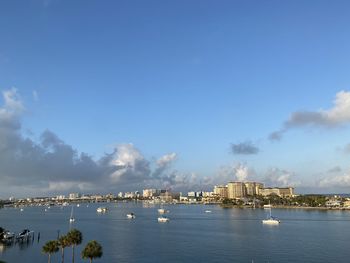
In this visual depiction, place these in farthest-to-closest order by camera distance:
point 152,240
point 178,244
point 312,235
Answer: point 312,235
point 152,240
point 178,244

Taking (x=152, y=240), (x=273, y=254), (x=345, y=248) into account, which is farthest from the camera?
(x=152, y=240)

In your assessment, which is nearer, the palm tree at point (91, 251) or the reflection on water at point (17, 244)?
the palm tree at point (91, 251)

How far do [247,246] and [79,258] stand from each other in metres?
43.2

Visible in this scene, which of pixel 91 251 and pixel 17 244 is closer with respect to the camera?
pixel 91 251

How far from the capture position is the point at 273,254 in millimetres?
89750

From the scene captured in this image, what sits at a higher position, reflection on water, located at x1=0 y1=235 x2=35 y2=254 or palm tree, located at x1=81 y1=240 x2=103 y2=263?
palm tree, located at x1=81 y1=240 x2=103 y2=263

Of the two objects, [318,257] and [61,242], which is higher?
[61,242]

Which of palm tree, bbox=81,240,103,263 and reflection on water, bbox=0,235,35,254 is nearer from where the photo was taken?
palm tree, bbox=81,240,103,263

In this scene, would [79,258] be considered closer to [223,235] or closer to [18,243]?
[18,243]

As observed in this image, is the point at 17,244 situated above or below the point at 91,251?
below

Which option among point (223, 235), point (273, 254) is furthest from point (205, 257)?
point (223, 235)

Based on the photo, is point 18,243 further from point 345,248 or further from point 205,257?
point 345,248

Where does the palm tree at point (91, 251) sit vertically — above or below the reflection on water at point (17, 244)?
above

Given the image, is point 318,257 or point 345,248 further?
point 345,248
